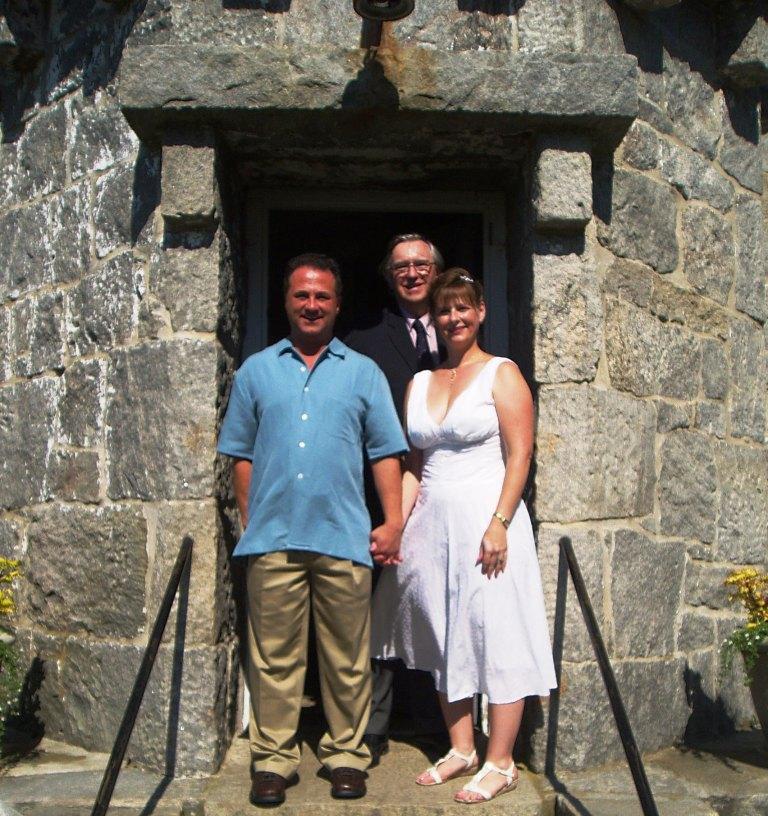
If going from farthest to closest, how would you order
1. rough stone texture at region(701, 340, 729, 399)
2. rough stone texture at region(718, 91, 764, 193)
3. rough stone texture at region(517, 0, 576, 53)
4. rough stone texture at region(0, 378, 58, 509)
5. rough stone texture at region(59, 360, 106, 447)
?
1. rough stone texture at region(718, 91, 764, 193)
2. rough stone texture at region(701, 340, 729, 399)
3. rough stone texture at region(0, 378, 58, 509)
4. rough stone texture at region(59, 360, 106, 447)
5. rough stone texture at region(517, 0, 576, 53)

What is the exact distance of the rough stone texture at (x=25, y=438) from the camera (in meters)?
4.11

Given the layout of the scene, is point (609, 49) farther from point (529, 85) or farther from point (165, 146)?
point (165, 146)

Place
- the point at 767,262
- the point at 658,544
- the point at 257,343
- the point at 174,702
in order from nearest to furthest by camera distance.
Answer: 1. the point at 174,702
2. the point at 658,544
3. the point at 257,343
4. the point at 767,262

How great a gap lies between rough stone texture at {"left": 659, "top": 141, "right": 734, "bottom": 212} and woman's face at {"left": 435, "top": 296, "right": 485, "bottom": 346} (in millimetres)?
1199

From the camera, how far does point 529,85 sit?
3.59m

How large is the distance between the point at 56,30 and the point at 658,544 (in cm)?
327

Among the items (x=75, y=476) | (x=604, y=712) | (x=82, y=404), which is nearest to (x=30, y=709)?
(x=75, y=476)

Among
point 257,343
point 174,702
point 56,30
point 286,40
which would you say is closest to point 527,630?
point 174,702

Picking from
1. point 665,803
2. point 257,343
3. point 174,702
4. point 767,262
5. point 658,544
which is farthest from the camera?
point 767,262

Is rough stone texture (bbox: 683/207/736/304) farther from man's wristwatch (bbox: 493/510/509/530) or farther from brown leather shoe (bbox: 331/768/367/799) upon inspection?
brown leather shoe (bbox: 331/768/367/799)

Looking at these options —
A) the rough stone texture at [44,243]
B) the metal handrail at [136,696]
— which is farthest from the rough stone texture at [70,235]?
the metal handrail at [136,696]

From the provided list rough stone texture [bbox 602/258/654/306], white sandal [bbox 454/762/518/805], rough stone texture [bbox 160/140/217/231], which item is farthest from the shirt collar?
white sandal [bbox 454/762/518/805]

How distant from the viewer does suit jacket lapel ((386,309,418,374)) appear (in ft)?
12.7

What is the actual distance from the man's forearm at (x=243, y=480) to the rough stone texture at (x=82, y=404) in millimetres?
722
